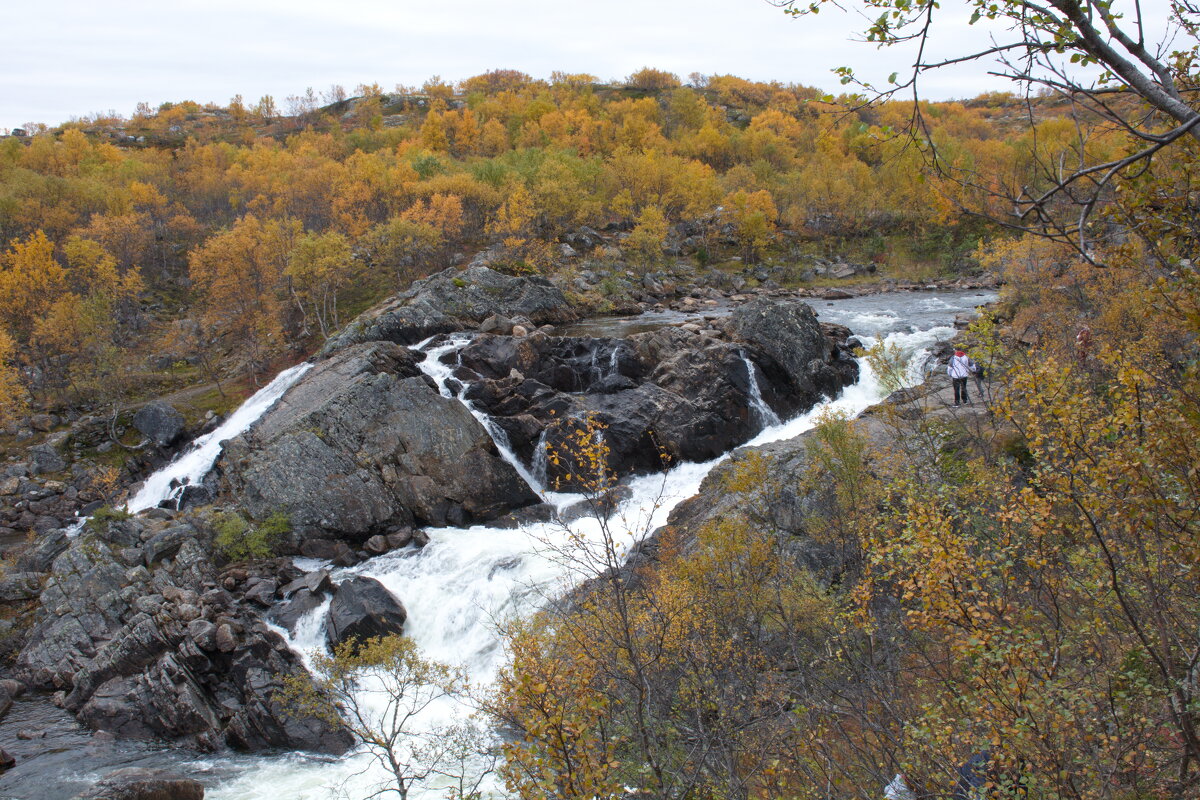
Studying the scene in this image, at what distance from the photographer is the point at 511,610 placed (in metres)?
23.0

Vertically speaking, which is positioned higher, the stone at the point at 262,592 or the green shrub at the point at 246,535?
the green shrub at the point at 246,535

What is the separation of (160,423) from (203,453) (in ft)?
18.9

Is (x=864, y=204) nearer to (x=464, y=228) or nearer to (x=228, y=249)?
(x=464, y=228)

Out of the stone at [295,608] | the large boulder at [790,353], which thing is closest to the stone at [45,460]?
the stone at [295,608]

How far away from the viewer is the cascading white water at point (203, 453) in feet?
106

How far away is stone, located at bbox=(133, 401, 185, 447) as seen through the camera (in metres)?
36.8

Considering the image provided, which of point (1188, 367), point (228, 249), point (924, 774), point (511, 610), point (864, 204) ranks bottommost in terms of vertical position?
point (511, 610)

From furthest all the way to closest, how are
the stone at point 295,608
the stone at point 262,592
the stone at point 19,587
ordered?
1. the stone at point 19,587
2. the stone at point 262,592
3. the stone at point 295,608

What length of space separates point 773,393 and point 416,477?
18.8 m

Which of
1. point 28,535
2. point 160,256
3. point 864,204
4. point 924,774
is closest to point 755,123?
point 864,204

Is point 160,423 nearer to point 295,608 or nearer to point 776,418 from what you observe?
point 295,608

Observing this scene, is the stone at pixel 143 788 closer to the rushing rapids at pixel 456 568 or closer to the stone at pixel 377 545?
the rushing rapids at pixel 456 568

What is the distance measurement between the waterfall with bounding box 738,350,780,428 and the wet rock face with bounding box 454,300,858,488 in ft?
0.28

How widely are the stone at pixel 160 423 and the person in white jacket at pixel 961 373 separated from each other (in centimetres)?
3895
